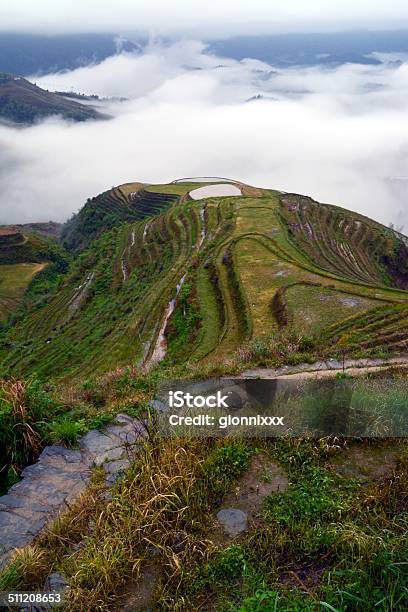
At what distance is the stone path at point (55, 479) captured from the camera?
5180 mm

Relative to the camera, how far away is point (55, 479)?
593cm

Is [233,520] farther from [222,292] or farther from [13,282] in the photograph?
[13,282]

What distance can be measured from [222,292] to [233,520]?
90.9 ft

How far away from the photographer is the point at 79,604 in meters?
3.99

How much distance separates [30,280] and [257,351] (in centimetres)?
8769

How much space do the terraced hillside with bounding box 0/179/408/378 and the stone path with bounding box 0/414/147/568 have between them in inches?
204

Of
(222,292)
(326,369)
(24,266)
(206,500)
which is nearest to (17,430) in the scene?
(206,500)

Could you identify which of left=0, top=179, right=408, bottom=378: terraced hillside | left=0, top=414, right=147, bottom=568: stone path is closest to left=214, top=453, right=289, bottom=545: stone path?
left=0, top=414, right=147, bottom=568: stone path

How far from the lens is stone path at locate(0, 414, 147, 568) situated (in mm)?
5180

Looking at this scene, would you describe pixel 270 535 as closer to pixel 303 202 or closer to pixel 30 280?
pixel 303 202

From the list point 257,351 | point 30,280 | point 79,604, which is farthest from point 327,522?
point 30,280

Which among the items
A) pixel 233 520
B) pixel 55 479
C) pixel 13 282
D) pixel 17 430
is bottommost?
pixel 13 282

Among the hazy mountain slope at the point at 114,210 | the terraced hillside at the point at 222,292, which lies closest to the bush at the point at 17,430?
the terraced hillside at the point at 222,292

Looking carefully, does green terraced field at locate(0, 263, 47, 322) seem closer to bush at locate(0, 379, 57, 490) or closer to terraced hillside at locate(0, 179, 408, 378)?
terraced hillside at locate(0, 179, 408, 378)
